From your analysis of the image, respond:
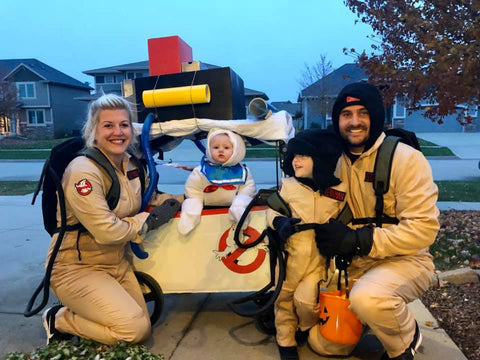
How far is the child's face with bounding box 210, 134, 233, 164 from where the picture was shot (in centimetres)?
272

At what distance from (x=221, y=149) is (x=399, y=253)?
1297 millimetres

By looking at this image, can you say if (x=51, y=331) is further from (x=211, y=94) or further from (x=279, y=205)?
(x=211, y=94)

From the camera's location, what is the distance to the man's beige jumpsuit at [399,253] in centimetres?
205

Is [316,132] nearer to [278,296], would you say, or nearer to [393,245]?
[393,245]

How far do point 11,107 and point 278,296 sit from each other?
113 ft

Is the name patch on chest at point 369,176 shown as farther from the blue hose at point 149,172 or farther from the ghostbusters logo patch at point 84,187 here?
the ghostbusters logo patch at point 84,187

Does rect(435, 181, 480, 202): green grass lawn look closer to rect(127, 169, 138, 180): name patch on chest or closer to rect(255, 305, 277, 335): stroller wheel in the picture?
rect(255, 305, 277, 335): stroller wheel

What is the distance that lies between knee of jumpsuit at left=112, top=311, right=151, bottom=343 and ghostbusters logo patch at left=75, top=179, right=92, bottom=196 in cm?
80

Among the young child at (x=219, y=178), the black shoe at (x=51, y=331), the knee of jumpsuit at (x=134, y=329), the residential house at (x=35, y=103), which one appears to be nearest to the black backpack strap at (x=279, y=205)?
the young child at (x=219, y=178)

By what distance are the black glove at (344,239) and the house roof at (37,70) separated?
35.7 m

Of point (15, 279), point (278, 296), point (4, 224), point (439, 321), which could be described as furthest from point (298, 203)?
point (4, 224)

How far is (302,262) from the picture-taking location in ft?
7.65

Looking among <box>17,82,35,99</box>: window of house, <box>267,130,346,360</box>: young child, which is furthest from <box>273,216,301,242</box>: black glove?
<box>17,82,35,99</box>: window of house

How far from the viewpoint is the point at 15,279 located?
3.73 metres
